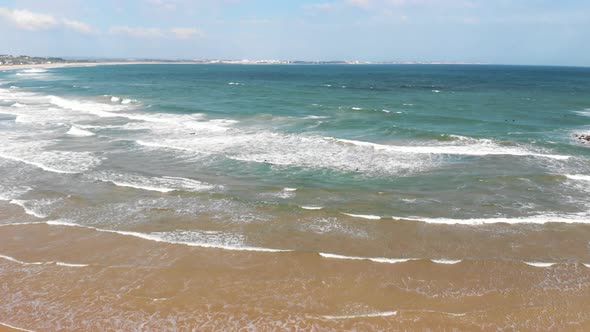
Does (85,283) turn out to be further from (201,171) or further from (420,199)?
(420,199)

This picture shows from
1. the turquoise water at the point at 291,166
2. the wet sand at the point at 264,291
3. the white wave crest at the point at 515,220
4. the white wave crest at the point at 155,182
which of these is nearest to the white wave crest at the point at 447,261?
the wet sand at the point at 264,291

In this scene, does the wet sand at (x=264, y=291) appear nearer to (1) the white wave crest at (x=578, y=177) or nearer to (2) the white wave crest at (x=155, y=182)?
(2) the white wave crest at (x=155, y=182)

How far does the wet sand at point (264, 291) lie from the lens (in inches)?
399

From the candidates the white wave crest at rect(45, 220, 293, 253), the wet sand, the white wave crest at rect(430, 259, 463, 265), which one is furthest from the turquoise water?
the white wave crest at rect(430, 259, 463, 265)

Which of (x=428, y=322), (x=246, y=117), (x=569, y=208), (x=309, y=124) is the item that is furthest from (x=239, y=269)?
(x=246, y=117)

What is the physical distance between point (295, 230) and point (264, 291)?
4271 mm

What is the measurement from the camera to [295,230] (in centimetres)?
1547

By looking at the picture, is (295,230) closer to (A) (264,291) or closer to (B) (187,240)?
(B) (187,240)

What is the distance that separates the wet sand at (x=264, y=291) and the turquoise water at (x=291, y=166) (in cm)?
213

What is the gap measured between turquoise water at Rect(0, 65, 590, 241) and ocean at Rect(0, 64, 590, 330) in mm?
146

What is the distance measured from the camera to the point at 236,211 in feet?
56.6

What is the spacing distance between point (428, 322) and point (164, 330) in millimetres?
6288

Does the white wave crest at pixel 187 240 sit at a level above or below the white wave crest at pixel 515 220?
below

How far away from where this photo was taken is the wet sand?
10.1m
